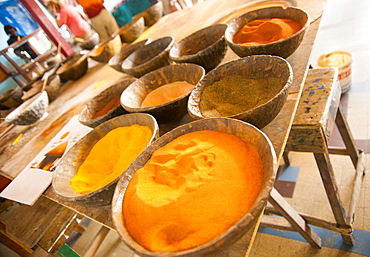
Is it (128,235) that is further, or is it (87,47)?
(87,47)

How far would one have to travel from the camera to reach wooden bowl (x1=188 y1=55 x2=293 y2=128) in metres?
0.76

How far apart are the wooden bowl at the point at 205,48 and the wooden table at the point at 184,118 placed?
145 millimetres

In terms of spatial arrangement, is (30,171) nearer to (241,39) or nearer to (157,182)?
(157,182)

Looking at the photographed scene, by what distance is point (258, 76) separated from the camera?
1.00 m

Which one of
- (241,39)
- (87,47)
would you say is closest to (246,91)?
(241,39)

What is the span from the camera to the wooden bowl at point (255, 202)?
478mm

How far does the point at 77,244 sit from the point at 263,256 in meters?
1.96

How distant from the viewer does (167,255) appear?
50cm

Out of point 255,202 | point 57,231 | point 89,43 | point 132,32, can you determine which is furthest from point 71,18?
point 255,202

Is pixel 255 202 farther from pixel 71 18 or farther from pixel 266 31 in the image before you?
pixel 71 18

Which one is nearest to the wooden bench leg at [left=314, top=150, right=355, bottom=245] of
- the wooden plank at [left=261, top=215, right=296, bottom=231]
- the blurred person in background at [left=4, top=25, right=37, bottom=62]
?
the wooden plank at [left=261, top=215, right=296, bottom=231]

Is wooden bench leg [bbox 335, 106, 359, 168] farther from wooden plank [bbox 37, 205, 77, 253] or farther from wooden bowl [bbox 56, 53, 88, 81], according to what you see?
wooden bowl [bbox 56, 53, 88, 81]

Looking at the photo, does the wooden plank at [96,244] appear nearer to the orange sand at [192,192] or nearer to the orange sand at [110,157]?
the orange sand at [110,157]

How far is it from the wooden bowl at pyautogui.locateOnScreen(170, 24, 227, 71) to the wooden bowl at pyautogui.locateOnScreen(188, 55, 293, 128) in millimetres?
251
